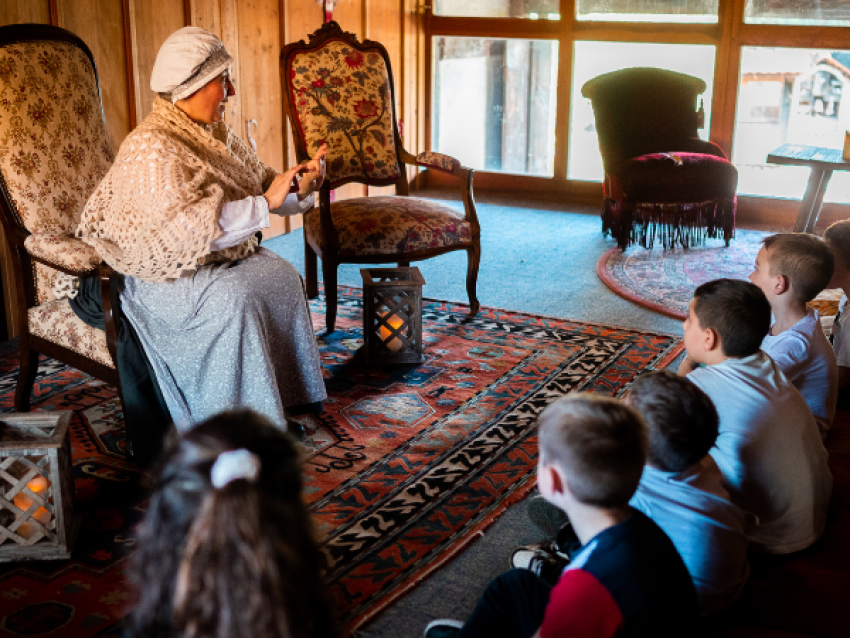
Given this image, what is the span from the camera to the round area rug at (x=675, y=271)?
3974 millimetres

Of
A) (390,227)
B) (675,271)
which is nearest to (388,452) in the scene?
(390,227)

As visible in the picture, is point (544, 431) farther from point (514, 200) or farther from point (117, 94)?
point (514, 200)

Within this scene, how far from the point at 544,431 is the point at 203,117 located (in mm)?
1656

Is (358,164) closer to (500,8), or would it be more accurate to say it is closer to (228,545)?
(500,8)

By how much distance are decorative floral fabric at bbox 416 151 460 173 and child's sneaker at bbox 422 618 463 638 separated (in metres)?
2.40

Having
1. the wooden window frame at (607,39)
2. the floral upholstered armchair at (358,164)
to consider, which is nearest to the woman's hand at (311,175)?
the floral upholstered armchair at (358,164)

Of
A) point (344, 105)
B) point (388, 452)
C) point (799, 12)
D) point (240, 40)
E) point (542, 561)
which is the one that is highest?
point (799, 12)

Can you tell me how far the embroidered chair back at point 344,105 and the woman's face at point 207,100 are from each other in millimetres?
1034

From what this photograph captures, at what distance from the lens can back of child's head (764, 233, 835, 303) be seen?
2.31 meters

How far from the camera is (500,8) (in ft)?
20.3

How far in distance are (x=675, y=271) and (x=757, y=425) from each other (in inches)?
111

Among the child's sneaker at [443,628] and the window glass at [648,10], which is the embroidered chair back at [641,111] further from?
the child's sneaker at [443,628]

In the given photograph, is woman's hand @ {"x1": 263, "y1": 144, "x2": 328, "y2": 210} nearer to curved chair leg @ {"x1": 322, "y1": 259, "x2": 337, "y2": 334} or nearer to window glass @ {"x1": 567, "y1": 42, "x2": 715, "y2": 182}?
curved chair leg @ {"x1": 322, "y1": 259, "x2": 337, "y2": 334}

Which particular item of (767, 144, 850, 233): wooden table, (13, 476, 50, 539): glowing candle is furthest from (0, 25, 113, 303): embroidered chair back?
(767, 144, 850, 233): wooden table
